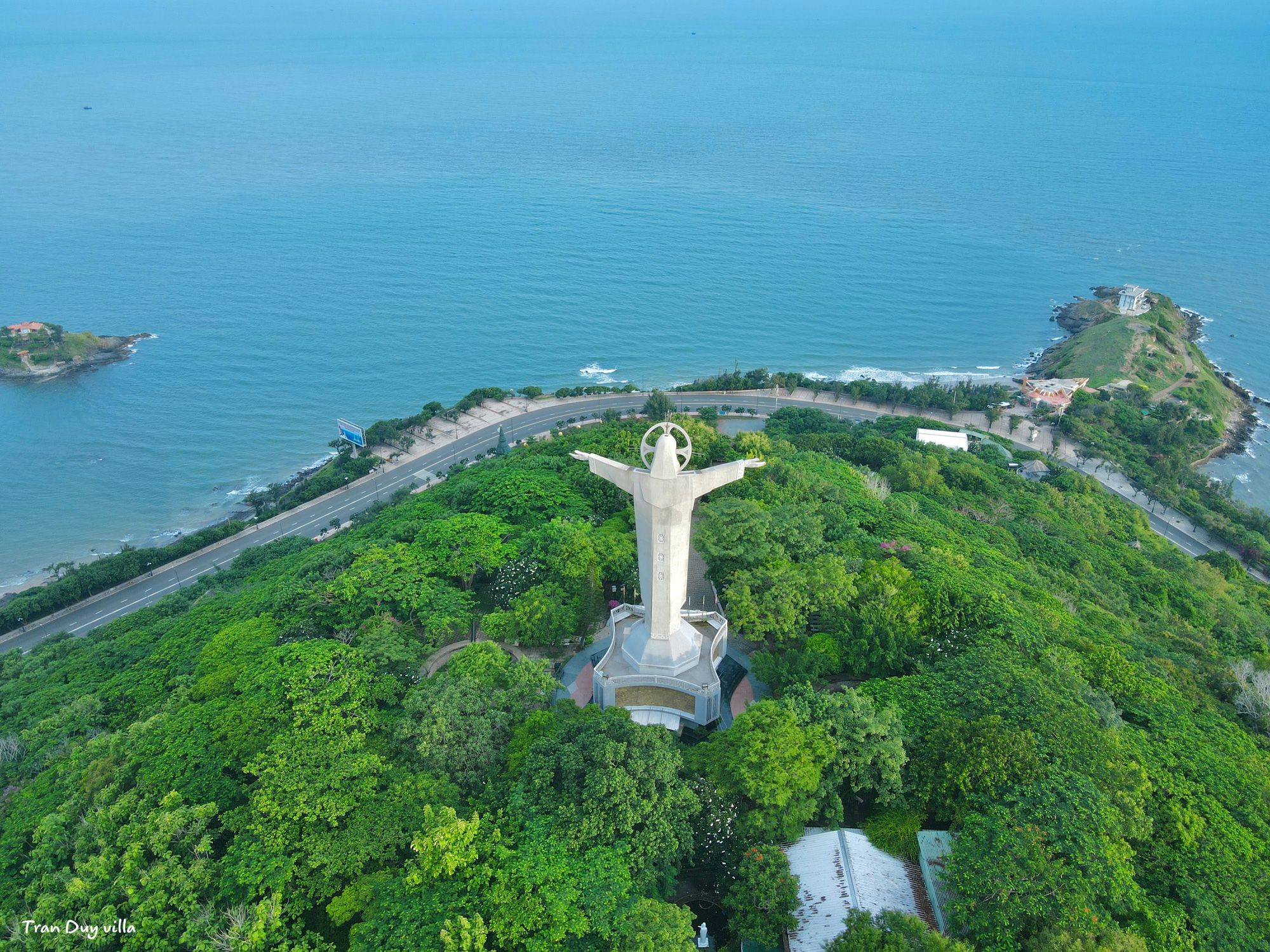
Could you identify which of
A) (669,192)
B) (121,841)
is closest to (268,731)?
(121,841)

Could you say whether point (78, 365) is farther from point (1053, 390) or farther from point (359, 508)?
point (1053, 390)

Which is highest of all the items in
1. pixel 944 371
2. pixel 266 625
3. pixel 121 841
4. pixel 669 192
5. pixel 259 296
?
pixel 669 192

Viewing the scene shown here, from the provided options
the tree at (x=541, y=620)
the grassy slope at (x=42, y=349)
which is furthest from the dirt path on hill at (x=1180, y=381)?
the grassy slope at (x=42, y=349)

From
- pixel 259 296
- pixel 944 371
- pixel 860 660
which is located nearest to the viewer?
pixel 860 660

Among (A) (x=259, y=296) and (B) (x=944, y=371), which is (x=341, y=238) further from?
(B) (x=944, y=371)

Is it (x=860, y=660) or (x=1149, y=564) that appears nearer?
(x=860, y=660)

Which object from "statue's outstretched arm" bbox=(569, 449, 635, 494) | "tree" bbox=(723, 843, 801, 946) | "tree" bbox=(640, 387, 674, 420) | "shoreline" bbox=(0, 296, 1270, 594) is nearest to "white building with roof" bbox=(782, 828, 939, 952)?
"tree" bbox=(723, 843, 801, 946)

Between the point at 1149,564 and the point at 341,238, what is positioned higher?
the point at 341,238

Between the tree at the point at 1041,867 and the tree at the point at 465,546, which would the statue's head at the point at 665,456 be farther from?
the tree at the point at 1041,867
